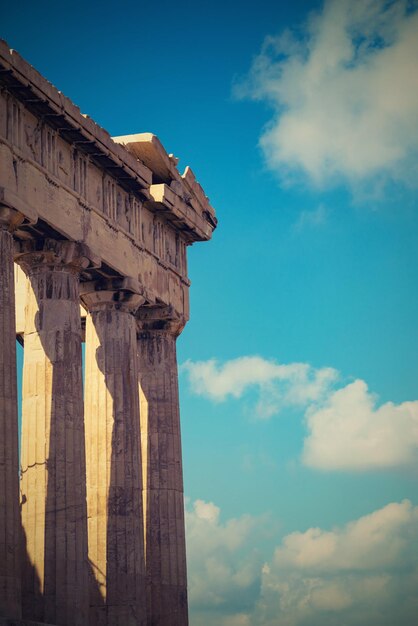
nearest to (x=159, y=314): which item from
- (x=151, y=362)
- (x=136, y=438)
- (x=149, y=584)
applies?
(x=151, y=362)

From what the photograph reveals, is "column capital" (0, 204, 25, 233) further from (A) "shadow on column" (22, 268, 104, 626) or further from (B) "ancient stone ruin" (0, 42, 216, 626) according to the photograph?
(A) "shadow on column" (22, 268, 104, 626)

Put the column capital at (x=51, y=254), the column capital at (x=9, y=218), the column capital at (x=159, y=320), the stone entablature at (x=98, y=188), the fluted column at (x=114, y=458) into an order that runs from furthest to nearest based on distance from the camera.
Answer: the column capital at (x=159, y=320) < the fluted column at (x=114, y=458) < the column capital at (x=51, y=254) < the stone entablature at (x=98, y=188) < the column capital at (x=9, y=218)

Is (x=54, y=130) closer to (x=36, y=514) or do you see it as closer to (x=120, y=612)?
(x=36, y=514)

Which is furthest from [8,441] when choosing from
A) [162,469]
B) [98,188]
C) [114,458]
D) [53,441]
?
[162,469]

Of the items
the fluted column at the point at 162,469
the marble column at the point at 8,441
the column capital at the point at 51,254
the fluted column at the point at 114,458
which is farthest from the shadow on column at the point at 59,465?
the fluted column at the point at 162,469

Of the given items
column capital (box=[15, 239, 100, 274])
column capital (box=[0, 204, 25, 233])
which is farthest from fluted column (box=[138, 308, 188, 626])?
column capital (box=[0, 204, 25, 233])

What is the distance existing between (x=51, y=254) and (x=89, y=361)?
611cm

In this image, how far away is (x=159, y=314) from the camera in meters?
61.6

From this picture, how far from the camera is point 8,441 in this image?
47.2 metres

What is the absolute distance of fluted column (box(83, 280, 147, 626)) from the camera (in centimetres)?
5469

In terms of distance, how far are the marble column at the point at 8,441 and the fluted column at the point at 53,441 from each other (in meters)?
3.73

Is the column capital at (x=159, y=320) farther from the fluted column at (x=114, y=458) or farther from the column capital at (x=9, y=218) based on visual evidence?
the column capital at (x=9, y=218)

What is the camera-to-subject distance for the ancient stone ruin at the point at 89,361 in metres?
Answer: 50.0

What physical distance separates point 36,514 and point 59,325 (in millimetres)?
6855
